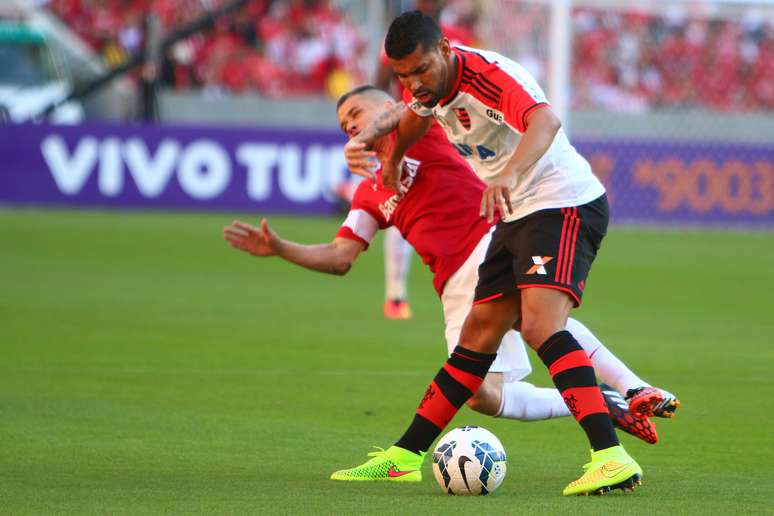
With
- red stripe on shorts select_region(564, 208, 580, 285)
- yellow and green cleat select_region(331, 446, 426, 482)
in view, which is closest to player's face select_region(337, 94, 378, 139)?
red stripe on shorts select_region(564, 208, 580, 285)

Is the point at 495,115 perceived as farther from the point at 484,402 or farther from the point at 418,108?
the point at 484,402

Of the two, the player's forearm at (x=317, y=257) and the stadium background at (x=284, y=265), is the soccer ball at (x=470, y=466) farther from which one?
the player's forearm at (x=317, y=257)

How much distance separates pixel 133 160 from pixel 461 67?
16.9 metres

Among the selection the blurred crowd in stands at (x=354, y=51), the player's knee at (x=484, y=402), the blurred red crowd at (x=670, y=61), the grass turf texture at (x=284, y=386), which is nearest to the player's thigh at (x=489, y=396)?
the player's knee at (x=484, y=402)

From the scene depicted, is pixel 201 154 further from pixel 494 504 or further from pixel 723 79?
pixel 494 504

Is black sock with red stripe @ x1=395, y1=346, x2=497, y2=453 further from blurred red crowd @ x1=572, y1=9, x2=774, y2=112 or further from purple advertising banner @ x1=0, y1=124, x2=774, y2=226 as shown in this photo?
blurred red crowd @ x1=572, y1=9, x2=774, y2=112

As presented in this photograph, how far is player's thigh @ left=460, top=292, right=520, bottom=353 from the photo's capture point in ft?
17.9

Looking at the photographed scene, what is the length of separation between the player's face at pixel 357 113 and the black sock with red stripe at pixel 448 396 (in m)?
1.34

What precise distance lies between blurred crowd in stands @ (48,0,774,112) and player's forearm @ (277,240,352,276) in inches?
773

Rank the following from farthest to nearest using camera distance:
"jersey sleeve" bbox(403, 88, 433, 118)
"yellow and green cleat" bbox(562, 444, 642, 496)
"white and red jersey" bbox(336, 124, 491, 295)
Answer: "white and red jersey" bbox(336, 124, 491, 295)
"jersey sleeve" bbox(403, 88, 433, 118)
"yellow and green cleat" bbox(562, 444, 642, 496)

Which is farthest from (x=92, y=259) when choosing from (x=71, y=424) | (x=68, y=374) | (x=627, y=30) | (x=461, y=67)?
(x=627, y=30)

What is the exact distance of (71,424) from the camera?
6.51 meters

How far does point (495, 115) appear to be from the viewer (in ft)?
17.3

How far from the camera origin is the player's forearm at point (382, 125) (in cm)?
580
